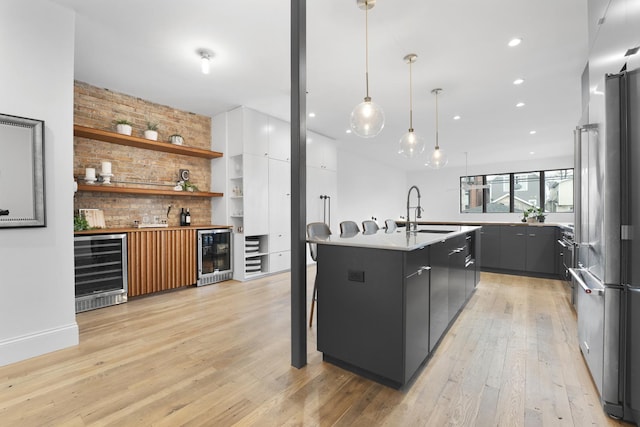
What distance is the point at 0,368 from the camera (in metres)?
2.12

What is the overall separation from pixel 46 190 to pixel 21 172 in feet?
0.64

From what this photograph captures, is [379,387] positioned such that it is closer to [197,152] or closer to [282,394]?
[282,394]

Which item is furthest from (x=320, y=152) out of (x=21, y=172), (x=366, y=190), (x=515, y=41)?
(x=21, y=172)

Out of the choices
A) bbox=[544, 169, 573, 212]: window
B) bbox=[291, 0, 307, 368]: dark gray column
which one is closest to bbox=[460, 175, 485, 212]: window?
bbox=[544, 169, 573, 212]: window

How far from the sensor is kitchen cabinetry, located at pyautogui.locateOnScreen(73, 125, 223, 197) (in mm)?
3563

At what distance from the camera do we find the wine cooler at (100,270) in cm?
327

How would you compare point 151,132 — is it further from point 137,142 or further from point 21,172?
point 21,172

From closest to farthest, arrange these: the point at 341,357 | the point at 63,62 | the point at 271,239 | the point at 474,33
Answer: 1. the point at 341,357
2. the point at 63,62
3. the point at 474,33
4. the point at 271,239

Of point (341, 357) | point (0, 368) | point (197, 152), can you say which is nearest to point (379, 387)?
point (341, 357)

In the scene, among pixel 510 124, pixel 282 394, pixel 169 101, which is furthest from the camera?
pixel 510 124

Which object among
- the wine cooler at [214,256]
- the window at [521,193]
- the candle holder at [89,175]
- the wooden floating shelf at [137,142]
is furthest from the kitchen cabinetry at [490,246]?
the candle holder at [89,175]

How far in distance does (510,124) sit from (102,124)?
22.4 ft

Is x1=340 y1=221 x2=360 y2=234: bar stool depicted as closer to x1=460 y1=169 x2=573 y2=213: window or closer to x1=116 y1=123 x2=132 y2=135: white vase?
x1=116 y1=123 x2=132 y2=135: white vase

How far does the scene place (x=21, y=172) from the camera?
2242 mm
